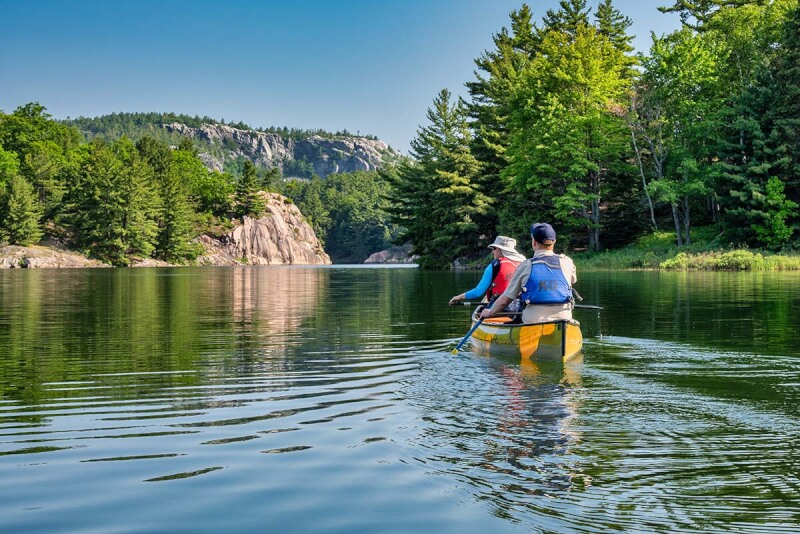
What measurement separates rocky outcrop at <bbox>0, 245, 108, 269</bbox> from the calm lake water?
7977 centimetres

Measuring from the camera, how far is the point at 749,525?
4414 mm

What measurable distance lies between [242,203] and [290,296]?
106940mm

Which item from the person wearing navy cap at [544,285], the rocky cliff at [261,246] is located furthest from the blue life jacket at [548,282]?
the rocky cliff at [261,246]

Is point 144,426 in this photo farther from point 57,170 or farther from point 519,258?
point 57,170

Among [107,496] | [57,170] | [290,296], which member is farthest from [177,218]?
[107,496]

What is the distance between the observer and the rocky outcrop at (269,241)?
129 metres

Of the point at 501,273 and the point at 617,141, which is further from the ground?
the point at 617,141

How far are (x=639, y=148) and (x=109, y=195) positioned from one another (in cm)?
7053

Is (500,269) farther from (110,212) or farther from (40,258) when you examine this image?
(110,212)

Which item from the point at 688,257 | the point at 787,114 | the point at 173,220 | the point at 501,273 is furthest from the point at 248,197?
the point at 501,273

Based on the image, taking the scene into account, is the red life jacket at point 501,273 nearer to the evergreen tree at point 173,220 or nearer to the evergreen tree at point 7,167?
the evergreen tree at point 7,167

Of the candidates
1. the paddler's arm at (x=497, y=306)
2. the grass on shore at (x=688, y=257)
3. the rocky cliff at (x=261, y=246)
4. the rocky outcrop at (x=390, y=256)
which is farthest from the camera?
the rocky outcrop at (x=390, y=256)

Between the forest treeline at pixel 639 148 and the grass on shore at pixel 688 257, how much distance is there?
3.85 ft

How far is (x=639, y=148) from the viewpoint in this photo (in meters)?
59.0
